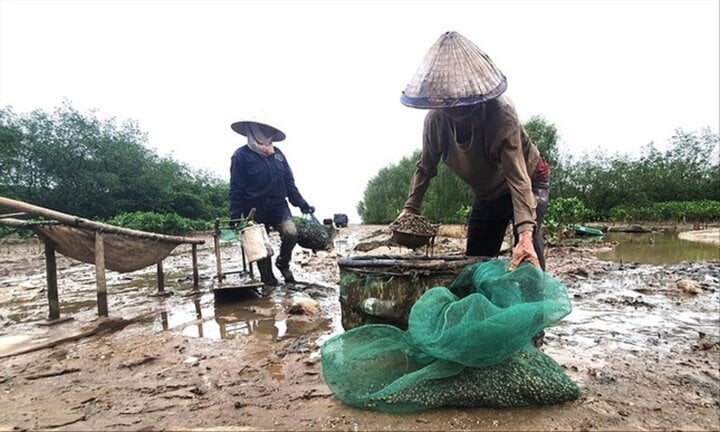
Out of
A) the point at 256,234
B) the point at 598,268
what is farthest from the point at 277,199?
the point at 598,268

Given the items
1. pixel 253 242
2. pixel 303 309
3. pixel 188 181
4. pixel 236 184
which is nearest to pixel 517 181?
pixel 303 309

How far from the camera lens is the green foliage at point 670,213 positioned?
23.2m

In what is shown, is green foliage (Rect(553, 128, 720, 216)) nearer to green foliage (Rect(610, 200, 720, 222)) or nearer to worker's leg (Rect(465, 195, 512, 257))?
green foliage (Rect(610, 200, 720, 222))

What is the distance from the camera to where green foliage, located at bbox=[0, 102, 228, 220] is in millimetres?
25297

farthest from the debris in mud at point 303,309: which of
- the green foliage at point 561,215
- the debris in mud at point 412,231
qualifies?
the green foliage at point 561,215

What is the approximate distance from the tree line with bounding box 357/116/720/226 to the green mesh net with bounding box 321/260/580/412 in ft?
52.7

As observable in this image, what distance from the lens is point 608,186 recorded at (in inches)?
1210

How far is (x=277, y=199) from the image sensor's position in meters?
5.85

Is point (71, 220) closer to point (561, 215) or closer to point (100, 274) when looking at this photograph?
point (100, 274)

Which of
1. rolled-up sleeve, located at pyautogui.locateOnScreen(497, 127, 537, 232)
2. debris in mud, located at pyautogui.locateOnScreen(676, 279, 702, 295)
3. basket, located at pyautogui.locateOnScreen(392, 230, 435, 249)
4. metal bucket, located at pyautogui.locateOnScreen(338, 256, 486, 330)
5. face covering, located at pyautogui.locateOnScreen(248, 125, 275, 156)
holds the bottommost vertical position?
debris in mud, located at pyautogui.locateOnScreen(676, 279, 702, 295)

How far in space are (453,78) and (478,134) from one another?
369mm

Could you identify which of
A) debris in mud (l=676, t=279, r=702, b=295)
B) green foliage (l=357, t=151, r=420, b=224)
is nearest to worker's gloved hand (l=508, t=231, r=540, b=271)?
debris in mud (l=676, t=279, r=702, b=295)

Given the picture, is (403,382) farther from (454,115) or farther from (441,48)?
(441,48)

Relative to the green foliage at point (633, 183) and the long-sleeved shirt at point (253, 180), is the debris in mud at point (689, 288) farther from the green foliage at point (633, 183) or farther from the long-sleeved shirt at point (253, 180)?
A: the green foliage at point (633, 183)
